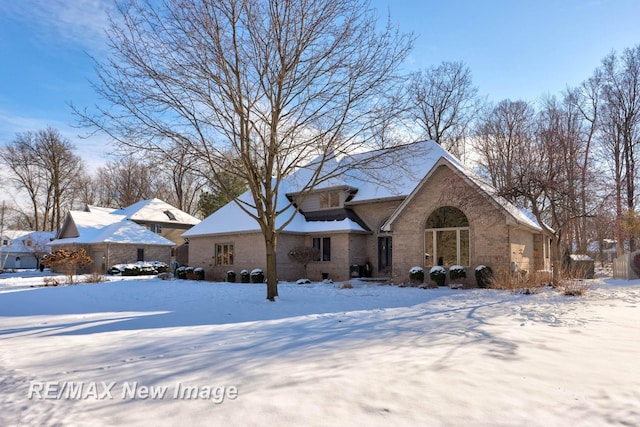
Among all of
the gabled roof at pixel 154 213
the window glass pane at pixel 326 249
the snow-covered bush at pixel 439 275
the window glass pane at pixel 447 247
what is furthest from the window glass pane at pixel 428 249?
the gabled roof at pixel 154 213

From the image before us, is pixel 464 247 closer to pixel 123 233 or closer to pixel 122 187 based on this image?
pixel 123 233

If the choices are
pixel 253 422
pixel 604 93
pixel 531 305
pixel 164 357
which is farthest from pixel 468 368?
pixel 604 93

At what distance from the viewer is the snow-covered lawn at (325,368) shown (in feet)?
13.4

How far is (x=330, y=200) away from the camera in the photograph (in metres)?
26.3

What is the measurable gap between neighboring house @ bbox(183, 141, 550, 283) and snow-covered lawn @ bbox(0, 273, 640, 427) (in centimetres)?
693

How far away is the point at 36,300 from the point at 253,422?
14244 mm

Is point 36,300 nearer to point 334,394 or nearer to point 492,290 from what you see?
point 334,394

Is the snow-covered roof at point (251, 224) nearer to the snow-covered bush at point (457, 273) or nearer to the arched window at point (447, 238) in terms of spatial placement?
the arched window at point (447, 238)

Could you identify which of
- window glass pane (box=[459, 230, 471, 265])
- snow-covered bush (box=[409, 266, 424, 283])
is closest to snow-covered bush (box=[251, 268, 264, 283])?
snow-covered bush (box=[409, 266, 424, 283])

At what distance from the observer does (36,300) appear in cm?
1482

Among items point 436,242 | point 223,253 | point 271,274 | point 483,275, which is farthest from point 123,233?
point 483,275

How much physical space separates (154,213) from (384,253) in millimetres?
27088

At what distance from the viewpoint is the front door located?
80.8 feet

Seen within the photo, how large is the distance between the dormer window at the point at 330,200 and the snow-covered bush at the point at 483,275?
9835 millimetres
